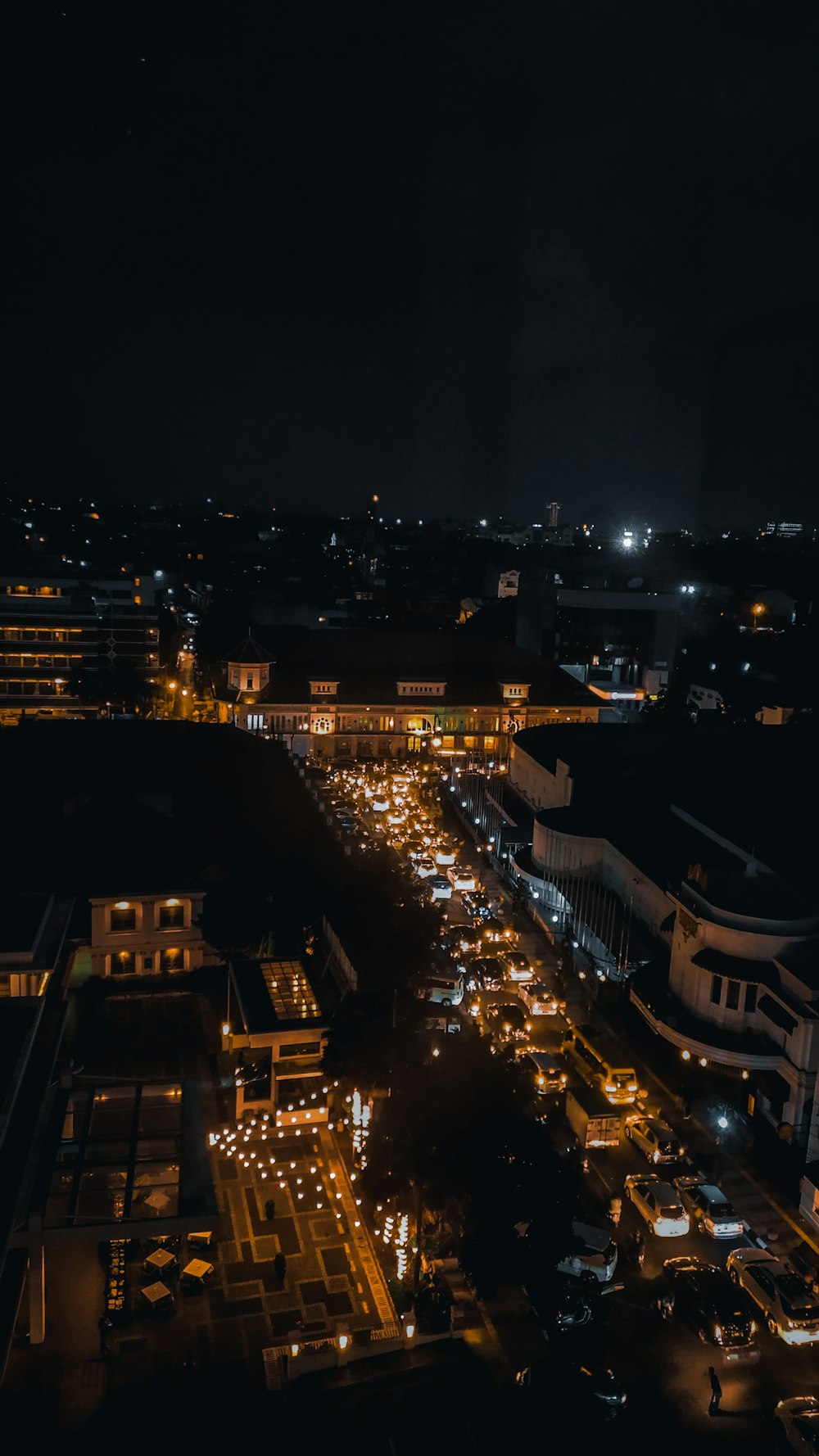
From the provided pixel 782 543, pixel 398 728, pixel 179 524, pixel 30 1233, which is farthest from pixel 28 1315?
pixel 179 524

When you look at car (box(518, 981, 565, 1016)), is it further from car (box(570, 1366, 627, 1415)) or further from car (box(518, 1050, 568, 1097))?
car (box(570, 1366, 627, 1415))

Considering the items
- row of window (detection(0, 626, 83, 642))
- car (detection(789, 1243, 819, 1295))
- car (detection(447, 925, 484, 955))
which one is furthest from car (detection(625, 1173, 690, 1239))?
row of window (detection(0, 626, 83, 642))

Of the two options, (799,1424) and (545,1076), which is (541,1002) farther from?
(799,1424)

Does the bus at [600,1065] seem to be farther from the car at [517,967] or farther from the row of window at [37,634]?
the row of window at [37,634]

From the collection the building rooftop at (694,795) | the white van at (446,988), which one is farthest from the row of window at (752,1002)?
the white van at (446,988)

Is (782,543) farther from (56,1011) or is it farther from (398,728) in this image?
(56,1011)

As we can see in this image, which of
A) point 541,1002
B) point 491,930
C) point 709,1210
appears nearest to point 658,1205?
point 709,1210
